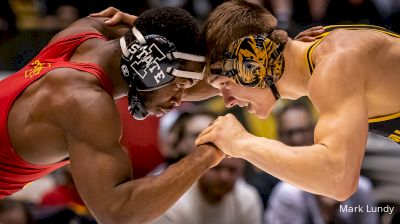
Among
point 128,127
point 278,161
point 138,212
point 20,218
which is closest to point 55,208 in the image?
point 20,218

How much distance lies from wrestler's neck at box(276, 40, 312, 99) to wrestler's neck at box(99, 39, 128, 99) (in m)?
0.84

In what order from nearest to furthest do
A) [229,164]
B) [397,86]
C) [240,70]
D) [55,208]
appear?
1. [397,86]
2. [240,70]
3. [229,164]
4. [55,208]

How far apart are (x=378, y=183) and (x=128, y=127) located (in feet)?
6.54

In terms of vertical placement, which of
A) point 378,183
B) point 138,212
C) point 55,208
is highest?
point 138,212

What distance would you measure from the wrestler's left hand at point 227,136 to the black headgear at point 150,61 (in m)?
0.34

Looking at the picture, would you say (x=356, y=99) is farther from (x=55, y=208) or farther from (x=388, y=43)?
(x=55, y=208)

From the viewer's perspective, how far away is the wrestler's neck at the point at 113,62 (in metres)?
3.70

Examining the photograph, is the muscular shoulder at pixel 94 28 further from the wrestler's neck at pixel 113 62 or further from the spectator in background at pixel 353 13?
the spectator in background at pixel 353 13

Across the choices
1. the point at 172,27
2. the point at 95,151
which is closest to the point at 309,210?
the point at 172,27

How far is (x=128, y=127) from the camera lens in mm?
5758

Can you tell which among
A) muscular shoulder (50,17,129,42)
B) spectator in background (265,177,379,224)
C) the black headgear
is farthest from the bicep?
spectator in background (265,177,379,224)

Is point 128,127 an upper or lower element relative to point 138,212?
lower

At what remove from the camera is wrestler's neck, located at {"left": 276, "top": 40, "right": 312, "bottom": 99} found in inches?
146

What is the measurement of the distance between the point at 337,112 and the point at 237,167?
6.91 ft
